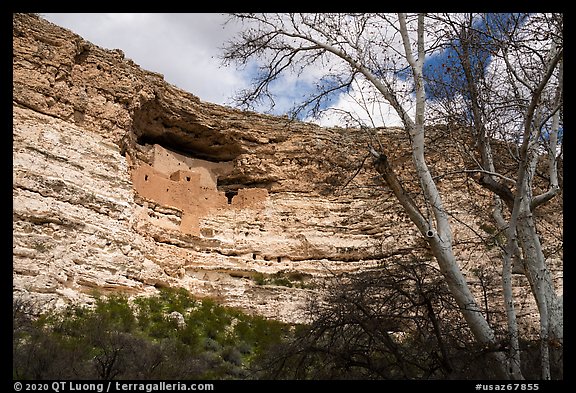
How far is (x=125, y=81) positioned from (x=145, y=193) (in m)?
3.16

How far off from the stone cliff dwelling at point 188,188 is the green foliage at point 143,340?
349cm

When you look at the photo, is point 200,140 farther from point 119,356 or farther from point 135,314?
point 119,356

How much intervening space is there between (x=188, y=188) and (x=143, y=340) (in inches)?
305

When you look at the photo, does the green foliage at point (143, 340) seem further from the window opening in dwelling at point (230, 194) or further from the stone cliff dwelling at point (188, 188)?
the window opening in dwelling at point (230, 194)

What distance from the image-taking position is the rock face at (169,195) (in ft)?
43.5

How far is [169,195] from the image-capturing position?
17.7 metres

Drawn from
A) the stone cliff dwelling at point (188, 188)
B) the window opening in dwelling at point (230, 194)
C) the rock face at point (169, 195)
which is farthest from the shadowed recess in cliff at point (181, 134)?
the window opening in dwelling at point (230, 194)

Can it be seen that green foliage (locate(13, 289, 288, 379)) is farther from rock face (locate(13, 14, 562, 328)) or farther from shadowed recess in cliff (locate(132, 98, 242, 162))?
shadowed recess in cliff (locate(132, 98, 242, 162))

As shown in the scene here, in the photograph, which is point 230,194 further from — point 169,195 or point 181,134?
point 169,195

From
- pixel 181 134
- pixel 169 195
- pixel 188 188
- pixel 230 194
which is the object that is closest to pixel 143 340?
pixel 169 195

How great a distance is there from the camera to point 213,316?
46.4ft
